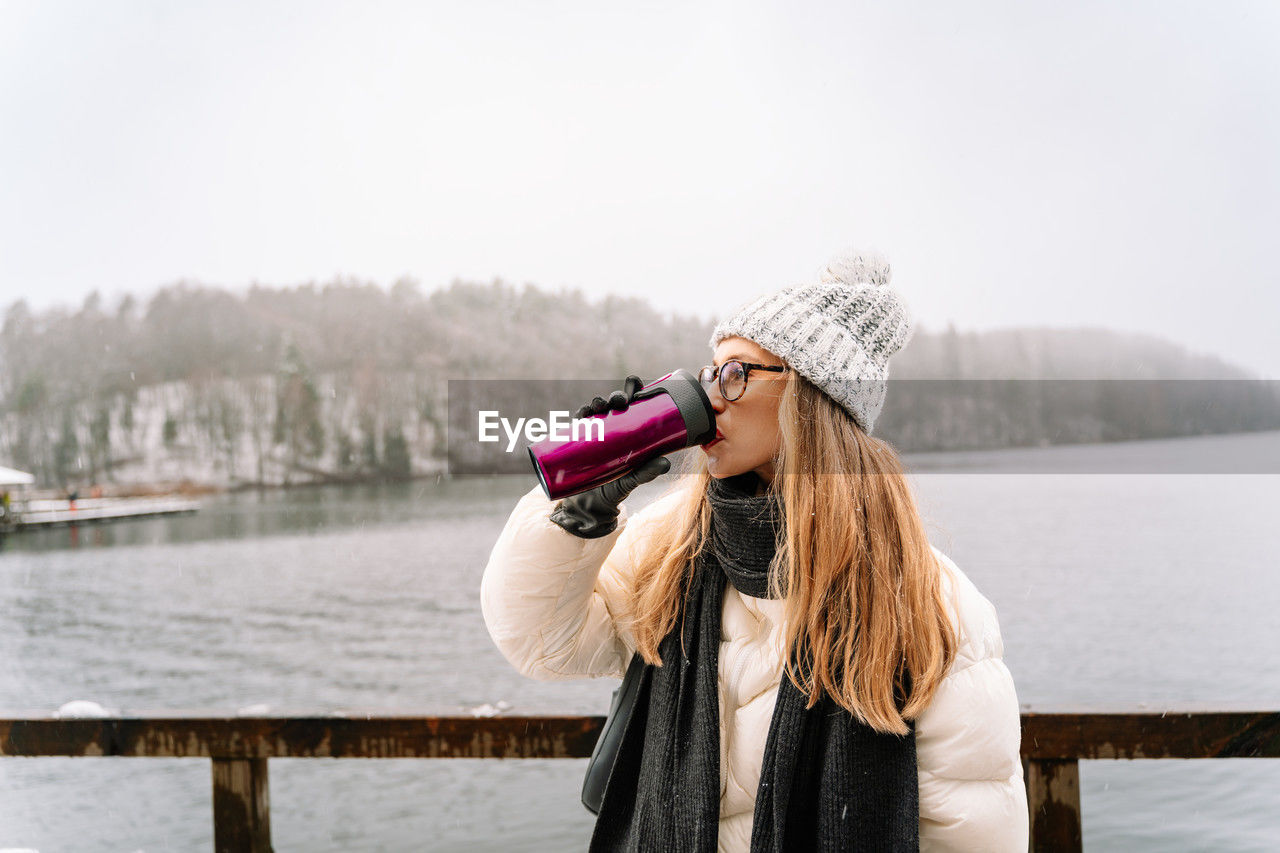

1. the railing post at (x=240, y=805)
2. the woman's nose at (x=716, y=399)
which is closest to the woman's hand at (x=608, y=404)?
the woman's nose at (x=716, y=399)

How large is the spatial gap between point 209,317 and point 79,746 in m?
66.8

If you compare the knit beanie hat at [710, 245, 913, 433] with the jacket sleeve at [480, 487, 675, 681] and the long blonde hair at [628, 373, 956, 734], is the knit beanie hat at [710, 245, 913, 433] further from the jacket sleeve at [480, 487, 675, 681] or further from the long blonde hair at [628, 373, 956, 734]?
the jacket sleeve at [480, 487, 675, 681]

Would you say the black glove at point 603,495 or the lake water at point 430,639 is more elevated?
the black glove at point 603,495

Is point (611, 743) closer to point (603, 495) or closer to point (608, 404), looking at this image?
point (603, 495)

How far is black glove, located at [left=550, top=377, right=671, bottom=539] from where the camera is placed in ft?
3.36

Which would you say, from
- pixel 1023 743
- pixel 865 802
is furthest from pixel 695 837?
pixel 1023 743

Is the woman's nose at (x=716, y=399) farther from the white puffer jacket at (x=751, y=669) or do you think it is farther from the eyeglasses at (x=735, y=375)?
the white puffer jacket at (x=751, y=669)

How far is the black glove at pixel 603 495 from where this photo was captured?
1023 millimetres

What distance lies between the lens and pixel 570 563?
3.69ft

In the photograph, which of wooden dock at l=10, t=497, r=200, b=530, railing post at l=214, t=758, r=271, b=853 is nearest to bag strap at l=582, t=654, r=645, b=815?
railing post at l=214, t=758, r=271, b=853

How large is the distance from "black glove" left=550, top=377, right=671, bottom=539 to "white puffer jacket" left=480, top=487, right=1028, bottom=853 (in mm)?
34

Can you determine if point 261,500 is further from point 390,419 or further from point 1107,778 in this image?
point 1107,778

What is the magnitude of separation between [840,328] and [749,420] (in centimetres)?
17

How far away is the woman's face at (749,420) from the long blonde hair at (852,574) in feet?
0.05
